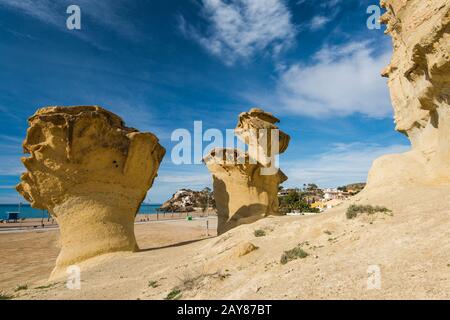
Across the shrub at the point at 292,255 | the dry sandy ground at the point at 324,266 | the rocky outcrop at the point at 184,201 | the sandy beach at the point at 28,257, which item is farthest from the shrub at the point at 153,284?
the rocky outcrop at the point at 184,201

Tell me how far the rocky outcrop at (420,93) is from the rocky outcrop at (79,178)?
10170mm

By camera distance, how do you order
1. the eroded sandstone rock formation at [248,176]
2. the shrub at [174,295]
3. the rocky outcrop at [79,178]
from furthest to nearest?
the eroded sandstone rock formation at [248,176]
the rocky outcrop at [79,178]
the shrub at [174,295]

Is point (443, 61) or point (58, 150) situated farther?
point (58, 150)

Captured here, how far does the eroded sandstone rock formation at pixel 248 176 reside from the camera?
18.6m

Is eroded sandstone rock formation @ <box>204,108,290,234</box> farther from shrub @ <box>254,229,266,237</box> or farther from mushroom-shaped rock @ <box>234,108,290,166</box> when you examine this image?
shrub @ <box>254,229,266,237</box>

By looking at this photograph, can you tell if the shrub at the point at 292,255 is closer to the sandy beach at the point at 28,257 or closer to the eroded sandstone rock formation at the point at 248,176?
the sandy beach at the point at 28,257

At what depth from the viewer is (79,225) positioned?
12383 millimetres

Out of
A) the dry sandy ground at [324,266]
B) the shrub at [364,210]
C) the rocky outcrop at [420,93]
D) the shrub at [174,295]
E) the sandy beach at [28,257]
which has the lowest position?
the sandy beach at [28,257]

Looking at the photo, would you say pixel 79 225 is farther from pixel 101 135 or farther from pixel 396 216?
pixel 396 216

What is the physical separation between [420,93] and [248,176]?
1054cm
